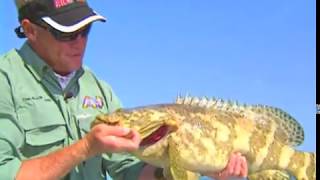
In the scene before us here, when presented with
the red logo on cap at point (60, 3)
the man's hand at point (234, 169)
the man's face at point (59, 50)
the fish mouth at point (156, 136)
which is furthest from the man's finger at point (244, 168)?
the red logo on cap at point (60, 3)

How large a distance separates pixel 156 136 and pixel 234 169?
81cm

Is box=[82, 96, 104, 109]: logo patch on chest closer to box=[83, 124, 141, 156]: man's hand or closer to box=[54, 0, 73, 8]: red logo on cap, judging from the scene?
box=[54, 0, 73, 8]: red logo on cap

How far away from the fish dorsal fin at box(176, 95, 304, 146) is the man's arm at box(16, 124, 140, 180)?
128 centimetres

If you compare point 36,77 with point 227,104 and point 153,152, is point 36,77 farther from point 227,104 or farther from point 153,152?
point 227,104

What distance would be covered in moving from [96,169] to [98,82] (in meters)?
0.80

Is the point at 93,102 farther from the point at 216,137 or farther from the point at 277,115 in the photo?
the point at 277,115

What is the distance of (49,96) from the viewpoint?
462 centimetres

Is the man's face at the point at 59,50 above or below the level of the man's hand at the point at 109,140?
above

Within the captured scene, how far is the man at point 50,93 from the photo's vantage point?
14.3 ft

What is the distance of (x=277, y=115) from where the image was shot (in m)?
5.62

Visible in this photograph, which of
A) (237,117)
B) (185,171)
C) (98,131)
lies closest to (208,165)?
(185,171)

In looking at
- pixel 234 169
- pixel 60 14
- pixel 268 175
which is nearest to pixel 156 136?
pixel 234 169

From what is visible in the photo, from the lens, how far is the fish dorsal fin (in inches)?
203

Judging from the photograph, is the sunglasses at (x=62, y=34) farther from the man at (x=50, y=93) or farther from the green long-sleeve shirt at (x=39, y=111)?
the green long-sleeve shirt at (x=39, y=111)
